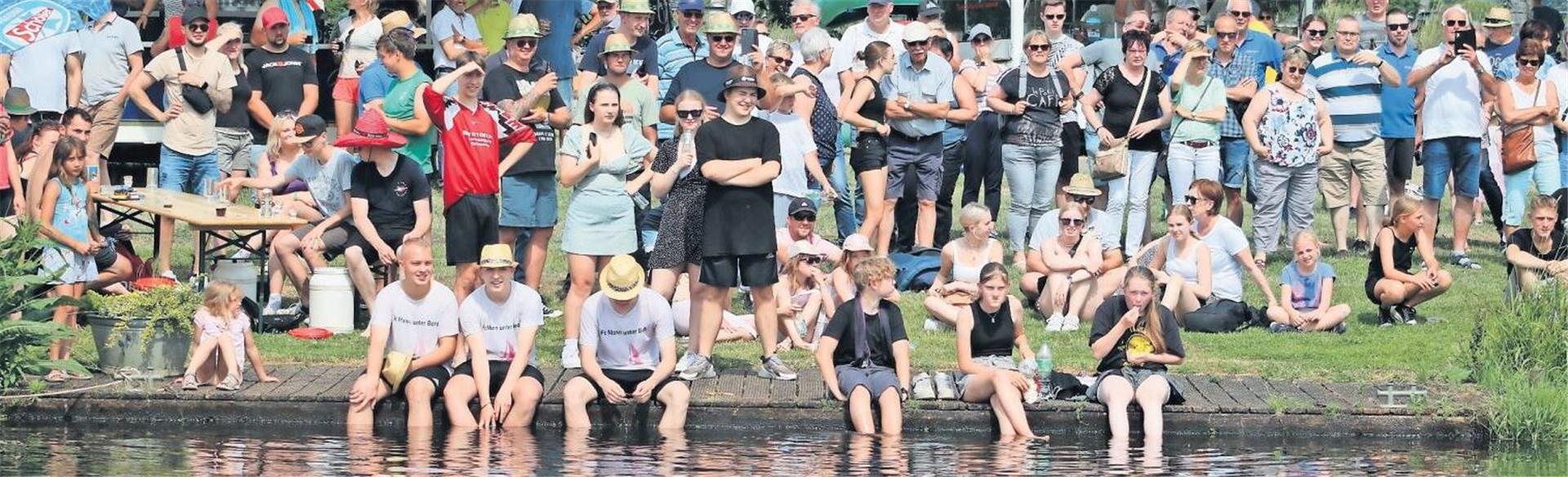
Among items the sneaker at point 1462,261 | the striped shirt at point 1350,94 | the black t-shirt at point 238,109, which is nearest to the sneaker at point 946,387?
the striped shirt at point 1350,94

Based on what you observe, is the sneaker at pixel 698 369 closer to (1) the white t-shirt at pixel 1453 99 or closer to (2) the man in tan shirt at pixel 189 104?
(2) the man in tan shirt at pixel 189 104

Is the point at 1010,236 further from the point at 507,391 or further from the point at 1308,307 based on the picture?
the point at 507,391

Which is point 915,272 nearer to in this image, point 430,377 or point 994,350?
point 994,350

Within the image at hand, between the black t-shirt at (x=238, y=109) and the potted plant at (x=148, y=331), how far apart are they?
14.8 feet

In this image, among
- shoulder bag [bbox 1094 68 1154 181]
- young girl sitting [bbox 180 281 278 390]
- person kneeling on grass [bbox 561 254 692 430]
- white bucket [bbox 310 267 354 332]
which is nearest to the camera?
person kneeling on grass [bbox 561 254 692 430]

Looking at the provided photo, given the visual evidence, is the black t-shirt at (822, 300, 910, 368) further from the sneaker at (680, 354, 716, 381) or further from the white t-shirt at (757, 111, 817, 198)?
the white t-shirt at (757, 111, 817, 198)

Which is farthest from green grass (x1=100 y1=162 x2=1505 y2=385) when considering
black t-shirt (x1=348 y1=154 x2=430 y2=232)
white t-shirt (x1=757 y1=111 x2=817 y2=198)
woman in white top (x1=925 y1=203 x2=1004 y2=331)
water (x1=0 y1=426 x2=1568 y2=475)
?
water (x1=0 y1=426 x2=1568 y2=475)

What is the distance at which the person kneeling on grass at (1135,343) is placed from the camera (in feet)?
38.8

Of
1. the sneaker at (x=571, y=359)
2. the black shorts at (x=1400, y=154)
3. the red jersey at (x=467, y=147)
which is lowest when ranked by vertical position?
the sneaker at (x=571, y=359)

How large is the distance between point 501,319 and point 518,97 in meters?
2.87

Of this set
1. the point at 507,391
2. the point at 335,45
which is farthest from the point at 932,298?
the point at 335,45

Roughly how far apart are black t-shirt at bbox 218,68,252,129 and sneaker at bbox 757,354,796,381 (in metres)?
5.70

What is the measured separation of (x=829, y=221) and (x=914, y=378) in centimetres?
705

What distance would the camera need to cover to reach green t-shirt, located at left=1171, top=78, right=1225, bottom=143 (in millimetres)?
16562
